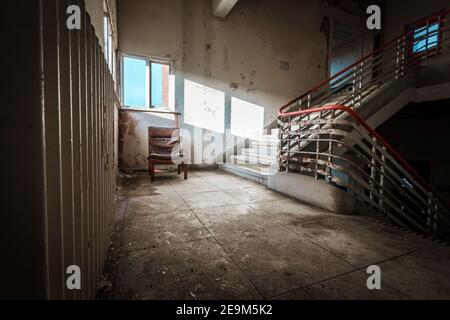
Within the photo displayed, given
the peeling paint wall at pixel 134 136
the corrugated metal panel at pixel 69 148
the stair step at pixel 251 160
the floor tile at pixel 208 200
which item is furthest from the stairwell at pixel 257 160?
the corrugated metal panel at pixel 69 148

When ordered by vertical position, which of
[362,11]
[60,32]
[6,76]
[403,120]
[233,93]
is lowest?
[6,76]

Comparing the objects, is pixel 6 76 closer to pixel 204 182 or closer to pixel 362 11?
pixel 204 182

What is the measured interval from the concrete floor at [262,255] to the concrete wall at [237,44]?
3.95 metres

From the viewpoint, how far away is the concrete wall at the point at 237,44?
5.77 meters

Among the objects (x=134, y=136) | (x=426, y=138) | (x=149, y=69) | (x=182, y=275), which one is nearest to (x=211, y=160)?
(x=134, y=136)

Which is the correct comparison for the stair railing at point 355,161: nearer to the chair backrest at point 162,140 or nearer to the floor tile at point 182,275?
the floor tile at point 182,275

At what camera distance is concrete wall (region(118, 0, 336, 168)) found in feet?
18.9

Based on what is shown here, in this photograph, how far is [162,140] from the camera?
210 inches

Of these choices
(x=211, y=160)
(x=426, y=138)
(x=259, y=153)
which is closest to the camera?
(x=259, y=153)

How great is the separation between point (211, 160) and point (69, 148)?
577 cm

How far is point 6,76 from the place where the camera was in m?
0.60

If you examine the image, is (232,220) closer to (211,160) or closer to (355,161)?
(355,161)

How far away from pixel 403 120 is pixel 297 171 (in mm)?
5497
